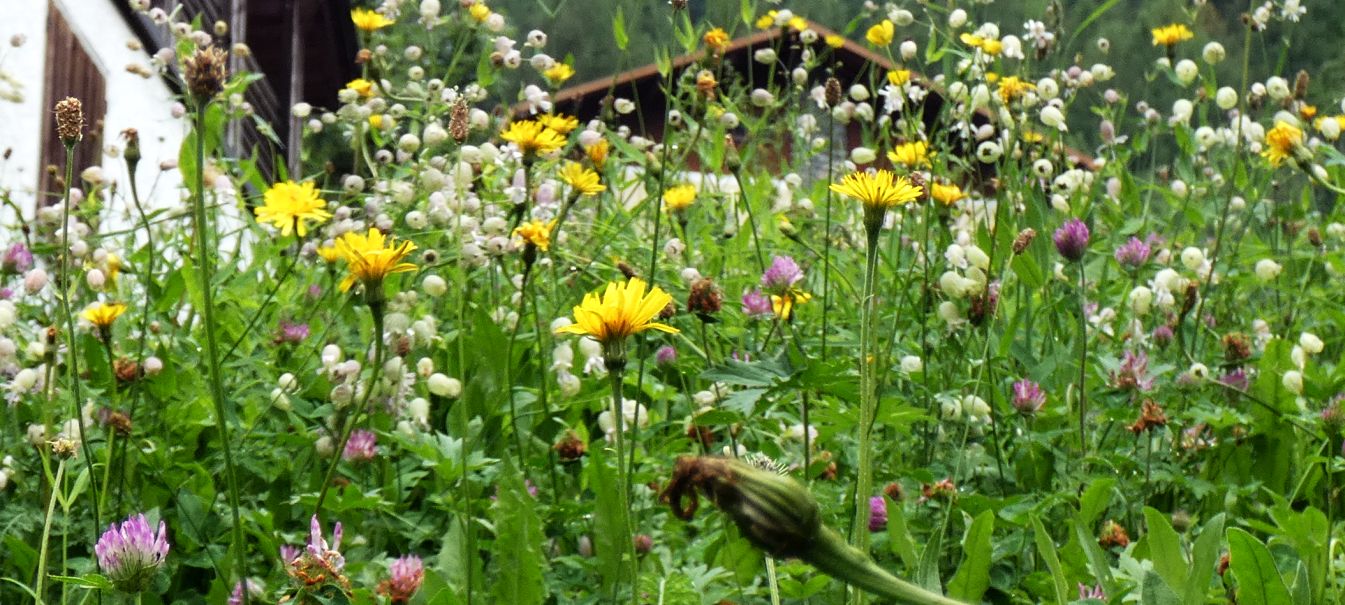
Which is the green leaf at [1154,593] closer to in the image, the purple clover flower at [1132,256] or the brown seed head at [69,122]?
the brown seed head at [69,122]

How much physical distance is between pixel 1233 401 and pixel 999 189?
46 cm

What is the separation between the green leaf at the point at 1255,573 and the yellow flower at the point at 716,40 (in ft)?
4.31

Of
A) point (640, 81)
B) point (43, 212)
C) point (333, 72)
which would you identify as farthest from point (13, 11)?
point (640, 81)

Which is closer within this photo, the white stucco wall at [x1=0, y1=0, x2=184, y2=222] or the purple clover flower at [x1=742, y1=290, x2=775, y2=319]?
the purple clover flower at [x1=742, y1=290, x2=775, y2=319]

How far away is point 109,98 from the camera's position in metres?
6.84

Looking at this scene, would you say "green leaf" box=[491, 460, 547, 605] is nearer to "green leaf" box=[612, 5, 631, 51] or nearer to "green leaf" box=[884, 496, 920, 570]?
"green leaf" box=[884, 496, 920, 570]

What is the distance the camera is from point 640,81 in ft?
56.3

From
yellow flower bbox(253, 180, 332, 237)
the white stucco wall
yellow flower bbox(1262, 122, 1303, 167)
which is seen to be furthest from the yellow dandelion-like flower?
the white stucco wall

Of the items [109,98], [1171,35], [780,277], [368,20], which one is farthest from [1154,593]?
[109,98]

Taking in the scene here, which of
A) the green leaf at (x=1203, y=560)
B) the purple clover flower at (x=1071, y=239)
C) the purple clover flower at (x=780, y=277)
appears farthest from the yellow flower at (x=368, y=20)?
the green leaf at (x=1203, y=560)

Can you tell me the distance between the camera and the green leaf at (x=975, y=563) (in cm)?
138

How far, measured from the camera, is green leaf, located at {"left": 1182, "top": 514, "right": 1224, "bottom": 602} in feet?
3.92

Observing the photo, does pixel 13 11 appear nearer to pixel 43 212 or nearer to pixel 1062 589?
pixel 43 212

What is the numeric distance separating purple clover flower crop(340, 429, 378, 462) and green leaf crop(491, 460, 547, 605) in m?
0.38
